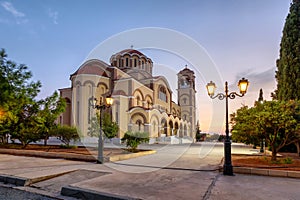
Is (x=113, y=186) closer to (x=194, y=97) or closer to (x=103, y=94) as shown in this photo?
(x=103, y=94)

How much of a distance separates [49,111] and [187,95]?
120 ft

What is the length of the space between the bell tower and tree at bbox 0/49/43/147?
118 ft

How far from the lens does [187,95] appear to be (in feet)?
157

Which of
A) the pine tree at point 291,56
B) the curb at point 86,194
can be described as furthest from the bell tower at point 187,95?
the curb at point 86,194

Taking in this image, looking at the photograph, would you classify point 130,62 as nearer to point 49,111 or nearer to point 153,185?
point 49,111

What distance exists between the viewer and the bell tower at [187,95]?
156 feet

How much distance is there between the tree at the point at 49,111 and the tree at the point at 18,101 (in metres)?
0.38

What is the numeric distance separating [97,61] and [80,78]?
4561 mm

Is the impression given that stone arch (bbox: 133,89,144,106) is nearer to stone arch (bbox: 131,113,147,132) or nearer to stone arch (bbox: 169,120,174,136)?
stone arch (bbox: 131,113,147,132)

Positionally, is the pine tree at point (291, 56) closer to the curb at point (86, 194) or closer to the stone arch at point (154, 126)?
the curb at point (86, 194)

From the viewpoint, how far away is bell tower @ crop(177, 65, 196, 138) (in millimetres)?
47531

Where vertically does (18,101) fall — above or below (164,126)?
above

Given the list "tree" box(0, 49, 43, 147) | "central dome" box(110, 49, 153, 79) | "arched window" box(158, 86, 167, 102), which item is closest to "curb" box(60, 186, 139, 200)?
"tree" box(0, 49, 43, 147)

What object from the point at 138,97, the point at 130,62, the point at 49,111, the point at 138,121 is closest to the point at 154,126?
the point at 138,121
